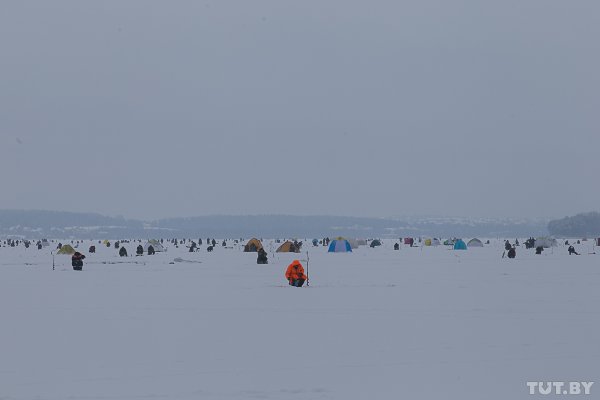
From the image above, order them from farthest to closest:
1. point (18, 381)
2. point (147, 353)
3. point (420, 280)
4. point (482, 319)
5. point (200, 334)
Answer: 1. point (420, 280)
2. point (482, 319)
3. point (200, 334)
4. point (147, 353)
5. point (18, 381)

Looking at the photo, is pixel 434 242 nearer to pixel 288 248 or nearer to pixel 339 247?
pixel 339 247

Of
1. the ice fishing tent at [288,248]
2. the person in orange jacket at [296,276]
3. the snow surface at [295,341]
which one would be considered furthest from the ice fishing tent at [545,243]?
the person in orange jacket at [296,276]

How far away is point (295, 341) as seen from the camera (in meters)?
14.6

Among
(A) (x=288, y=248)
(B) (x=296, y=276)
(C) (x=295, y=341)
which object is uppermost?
(A) (x=288, y=248)

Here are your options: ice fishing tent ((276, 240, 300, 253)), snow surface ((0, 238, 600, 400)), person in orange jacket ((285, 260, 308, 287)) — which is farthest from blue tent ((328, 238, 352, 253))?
snow surface ((0, 238, 600, 400))

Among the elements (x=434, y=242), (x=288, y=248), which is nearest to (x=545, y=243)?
(x=434, y=242)

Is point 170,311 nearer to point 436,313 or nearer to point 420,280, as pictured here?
point 436,313

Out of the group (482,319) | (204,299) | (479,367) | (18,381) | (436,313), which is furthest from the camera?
(204,299)

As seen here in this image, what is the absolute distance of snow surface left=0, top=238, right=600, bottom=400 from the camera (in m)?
10.6

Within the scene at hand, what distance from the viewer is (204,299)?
23.4 meters

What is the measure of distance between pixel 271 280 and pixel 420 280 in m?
5.35

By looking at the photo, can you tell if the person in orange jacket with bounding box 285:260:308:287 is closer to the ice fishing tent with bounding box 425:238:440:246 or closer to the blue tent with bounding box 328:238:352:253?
the blue tent with bounding box 328:238:352:253

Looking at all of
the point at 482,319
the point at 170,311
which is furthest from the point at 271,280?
the point at 482,319

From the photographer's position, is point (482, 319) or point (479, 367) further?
point (482, 319)
